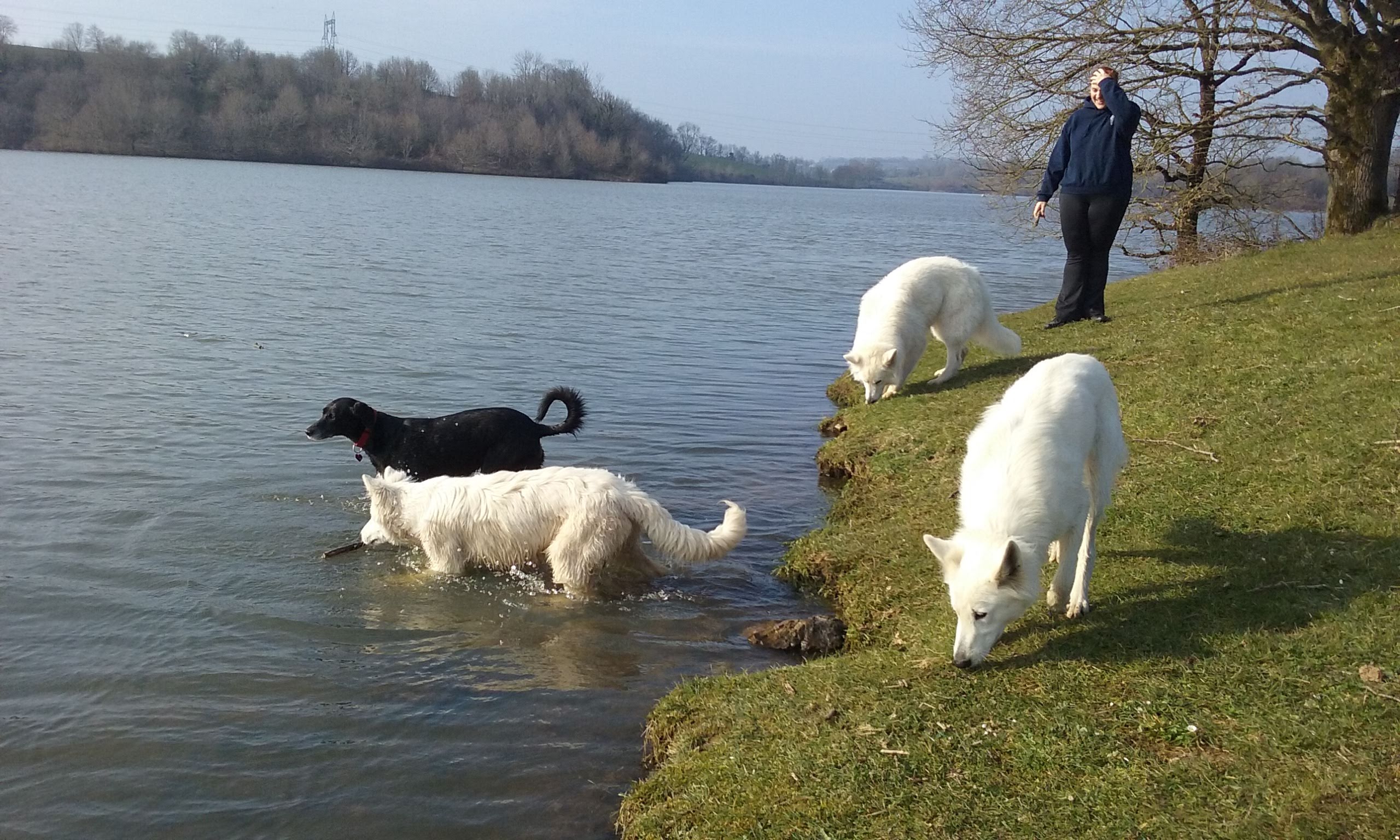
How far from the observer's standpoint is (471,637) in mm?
7461

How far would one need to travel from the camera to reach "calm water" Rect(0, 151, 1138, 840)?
5.67 metres

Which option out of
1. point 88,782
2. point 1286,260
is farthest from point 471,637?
point 1286,260

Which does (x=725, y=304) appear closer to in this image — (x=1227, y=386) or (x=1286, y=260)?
(x=1286, y=260)

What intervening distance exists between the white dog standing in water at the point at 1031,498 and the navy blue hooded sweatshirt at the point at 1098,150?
716 cm

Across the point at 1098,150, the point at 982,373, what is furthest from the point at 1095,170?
the point at 982,373

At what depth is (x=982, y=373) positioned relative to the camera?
13047mm

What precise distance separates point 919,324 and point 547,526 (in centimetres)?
656

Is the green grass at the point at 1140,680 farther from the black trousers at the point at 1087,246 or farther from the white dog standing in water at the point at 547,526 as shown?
the black trousers at the point at 1087,246

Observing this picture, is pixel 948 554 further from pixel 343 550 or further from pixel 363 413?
pixel 363 413

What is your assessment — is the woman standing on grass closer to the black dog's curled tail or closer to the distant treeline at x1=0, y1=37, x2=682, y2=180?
the black dog's curled tail

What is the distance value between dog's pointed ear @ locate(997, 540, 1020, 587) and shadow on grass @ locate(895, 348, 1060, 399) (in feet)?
23.9

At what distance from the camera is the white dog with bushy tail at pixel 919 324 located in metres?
12.8

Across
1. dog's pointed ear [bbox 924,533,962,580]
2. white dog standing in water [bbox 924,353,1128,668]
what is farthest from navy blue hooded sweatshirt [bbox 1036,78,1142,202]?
dog's pointed ear [bbox 924,533,962,580]

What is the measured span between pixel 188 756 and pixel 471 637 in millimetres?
2079
